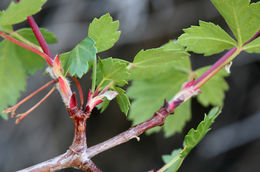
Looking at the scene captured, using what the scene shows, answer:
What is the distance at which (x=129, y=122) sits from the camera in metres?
2.22

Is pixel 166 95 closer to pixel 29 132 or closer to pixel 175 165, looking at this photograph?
pixel 175 165

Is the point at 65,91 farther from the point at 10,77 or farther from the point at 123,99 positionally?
the point at 10,77

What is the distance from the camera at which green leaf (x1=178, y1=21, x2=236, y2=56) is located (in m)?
0.57

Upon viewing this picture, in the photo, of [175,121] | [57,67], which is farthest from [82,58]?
[175,121]

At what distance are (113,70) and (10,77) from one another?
372 millimetres

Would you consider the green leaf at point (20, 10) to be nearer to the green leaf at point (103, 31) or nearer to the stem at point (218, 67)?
the green leaf at point (103, 31)

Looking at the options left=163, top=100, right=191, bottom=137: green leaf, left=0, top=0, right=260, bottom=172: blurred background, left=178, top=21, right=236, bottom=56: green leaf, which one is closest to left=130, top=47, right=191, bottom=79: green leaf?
left=178, top=21, right=236, bottom=56: green leaf

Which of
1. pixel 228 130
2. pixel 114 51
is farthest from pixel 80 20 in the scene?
pixel 228 130

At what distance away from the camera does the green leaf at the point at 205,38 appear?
22.4 inches

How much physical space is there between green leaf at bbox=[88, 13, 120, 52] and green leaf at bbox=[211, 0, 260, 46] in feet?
0.64

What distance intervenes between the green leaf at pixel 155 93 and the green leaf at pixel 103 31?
342mm

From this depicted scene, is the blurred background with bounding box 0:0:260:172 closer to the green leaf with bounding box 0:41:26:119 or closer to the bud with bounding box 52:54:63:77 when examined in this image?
the green leaf with bounding box 0:41:26:119

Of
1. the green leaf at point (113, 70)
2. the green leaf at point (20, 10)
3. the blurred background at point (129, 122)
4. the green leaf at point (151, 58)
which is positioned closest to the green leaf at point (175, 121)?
the green leaf at point (151, 58)

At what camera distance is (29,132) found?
2213 millimetres
